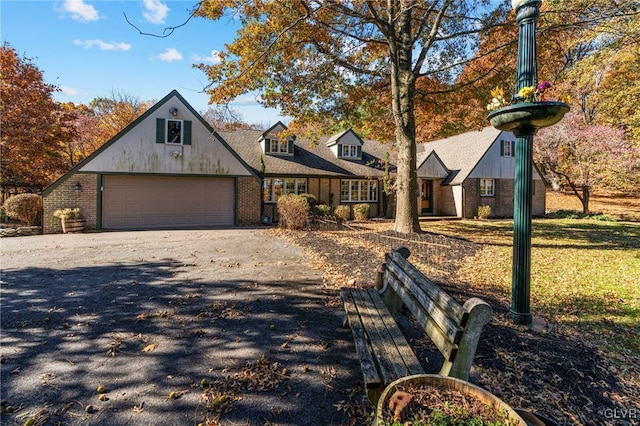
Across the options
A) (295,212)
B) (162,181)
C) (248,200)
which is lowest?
(295,212)

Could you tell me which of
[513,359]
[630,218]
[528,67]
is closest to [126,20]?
[528,67]

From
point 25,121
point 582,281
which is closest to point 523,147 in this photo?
point 582,281

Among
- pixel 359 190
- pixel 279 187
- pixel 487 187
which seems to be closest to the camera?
pixel 279 187

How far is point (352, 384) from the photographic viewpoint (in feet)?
10.3

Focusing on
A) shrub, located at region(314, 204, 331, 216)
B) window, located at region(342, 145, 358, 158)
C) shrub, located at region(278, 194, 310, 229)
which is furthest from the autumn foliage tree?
shrub, located at region(278, 194, 310, 229)

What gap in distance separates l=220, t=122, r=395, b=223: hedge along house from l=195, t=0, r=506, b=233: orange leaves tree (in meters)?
4.88

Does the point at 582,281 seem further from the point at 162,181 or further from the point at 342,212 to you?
the point at 162,181

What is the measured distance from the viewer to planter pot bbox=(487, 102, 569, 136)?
12.9 feet

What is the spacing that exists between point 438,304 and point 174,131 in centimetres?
1614

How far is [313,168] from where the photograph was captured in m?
20.2

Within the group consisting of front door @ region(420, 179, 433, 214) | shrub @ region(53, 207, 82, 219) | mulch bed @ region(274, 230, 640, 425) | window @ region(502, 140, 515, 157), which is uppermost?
window @ region(502, 140, 515, 157)

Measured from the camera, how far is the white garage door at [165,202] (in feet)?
50.0

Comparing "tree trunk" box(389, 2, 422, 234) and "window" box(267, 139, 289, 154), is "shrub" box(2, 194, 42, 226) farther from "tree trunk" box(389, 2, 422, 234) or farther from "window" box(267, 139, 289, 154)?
"tree trunk" box(389, 2, 422, 234)

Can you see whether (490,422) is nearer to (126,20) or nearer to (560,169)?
(126,20)
